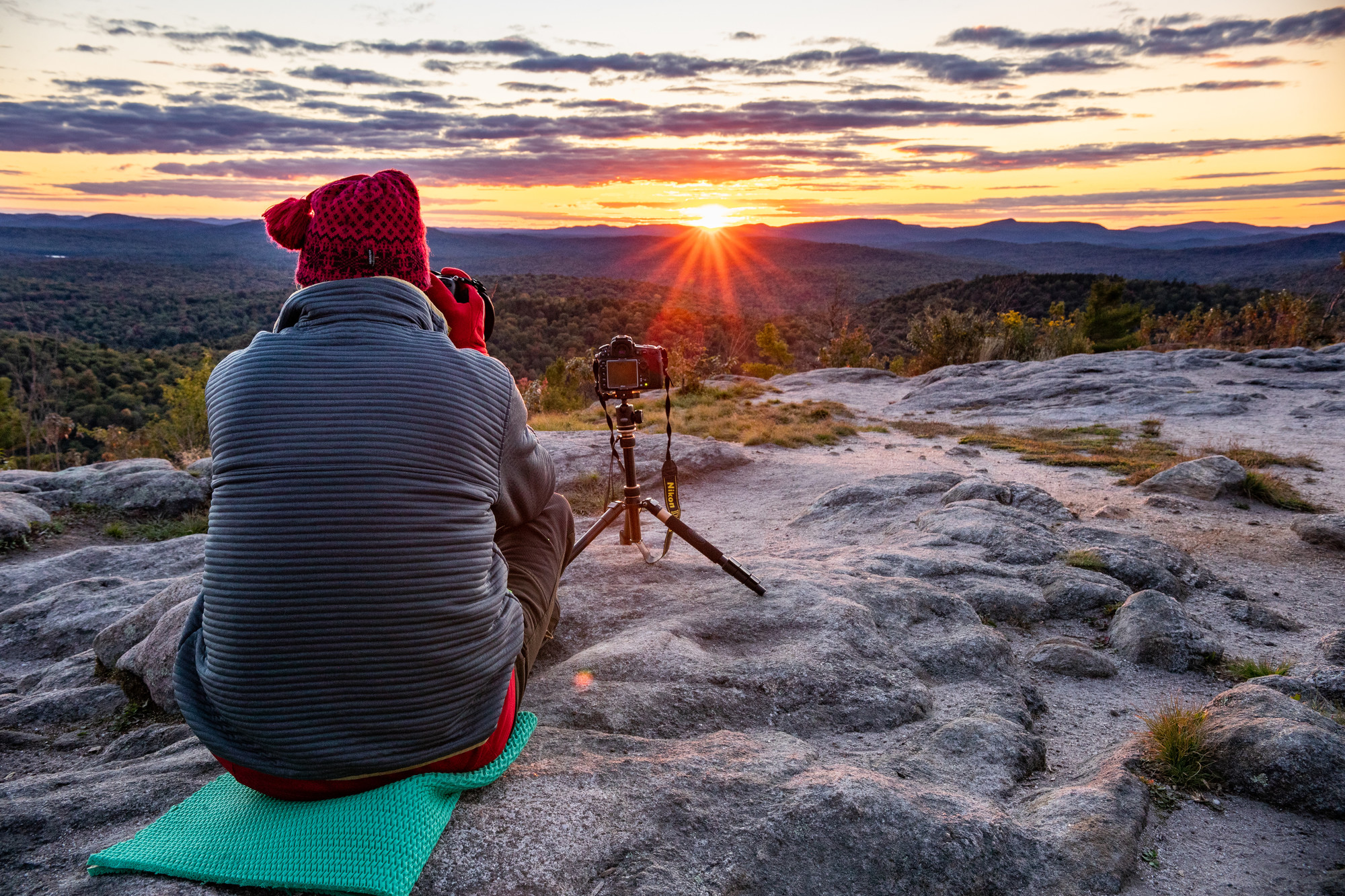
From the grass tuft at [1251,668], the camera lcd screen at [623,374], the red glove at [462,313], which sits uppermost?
the red glove at [462,313]

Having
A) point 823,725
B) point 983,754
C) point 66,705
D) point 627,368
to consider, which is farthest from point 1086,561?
point 66,705

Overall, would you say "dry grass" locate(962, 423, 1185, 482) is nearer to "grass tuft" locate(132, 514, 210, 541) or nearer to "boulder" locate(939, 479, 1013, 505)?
"boulder" locate(939, 479, 1013, 505)

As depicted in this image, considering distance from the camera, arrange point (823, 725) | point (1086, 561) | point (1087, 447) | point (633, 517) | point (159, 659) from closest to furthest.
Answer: point (823, 725) → point (159, 659) → point (633, 517) → point (1086, 561) → point (1087, 447)

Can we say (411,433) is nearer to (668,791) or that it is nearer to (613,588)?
(668,791)

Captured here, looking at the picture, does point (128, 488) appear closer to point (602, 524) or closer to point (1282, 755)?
point (602, 524)

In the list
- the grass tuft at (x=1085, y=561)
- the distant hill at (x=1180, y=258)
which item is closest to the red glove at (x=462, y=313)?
the grass tuft at (x=1085, y=561)

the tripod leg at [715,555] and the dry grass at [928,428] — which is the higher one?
the tripod leg at [715,555]

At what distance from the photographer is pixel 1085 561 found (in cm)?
438

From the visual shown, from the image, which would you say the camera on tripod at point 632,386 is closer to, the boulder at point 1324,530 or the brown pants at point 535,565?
the brown pants at point 535,565

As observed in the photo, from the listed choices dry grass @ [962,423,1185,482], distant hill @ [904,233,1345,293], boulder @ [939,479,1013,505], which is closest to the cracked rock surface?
boulder @ [939,479,1013,505]

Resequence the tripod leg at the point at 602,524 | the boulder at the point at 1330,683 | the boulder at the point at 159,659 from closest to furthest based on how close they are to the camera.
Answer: the boulder at the point at 159,659
the boulder at the point at 1330,683
the tripod leg at the point at 602,524

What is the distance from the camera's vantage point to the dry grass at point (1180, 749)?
7.77 feet

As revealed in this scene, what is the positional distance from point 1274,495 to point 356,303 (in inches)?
283

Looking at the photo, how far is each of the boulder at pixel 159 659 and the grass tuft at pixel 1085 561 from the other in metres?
4.54
